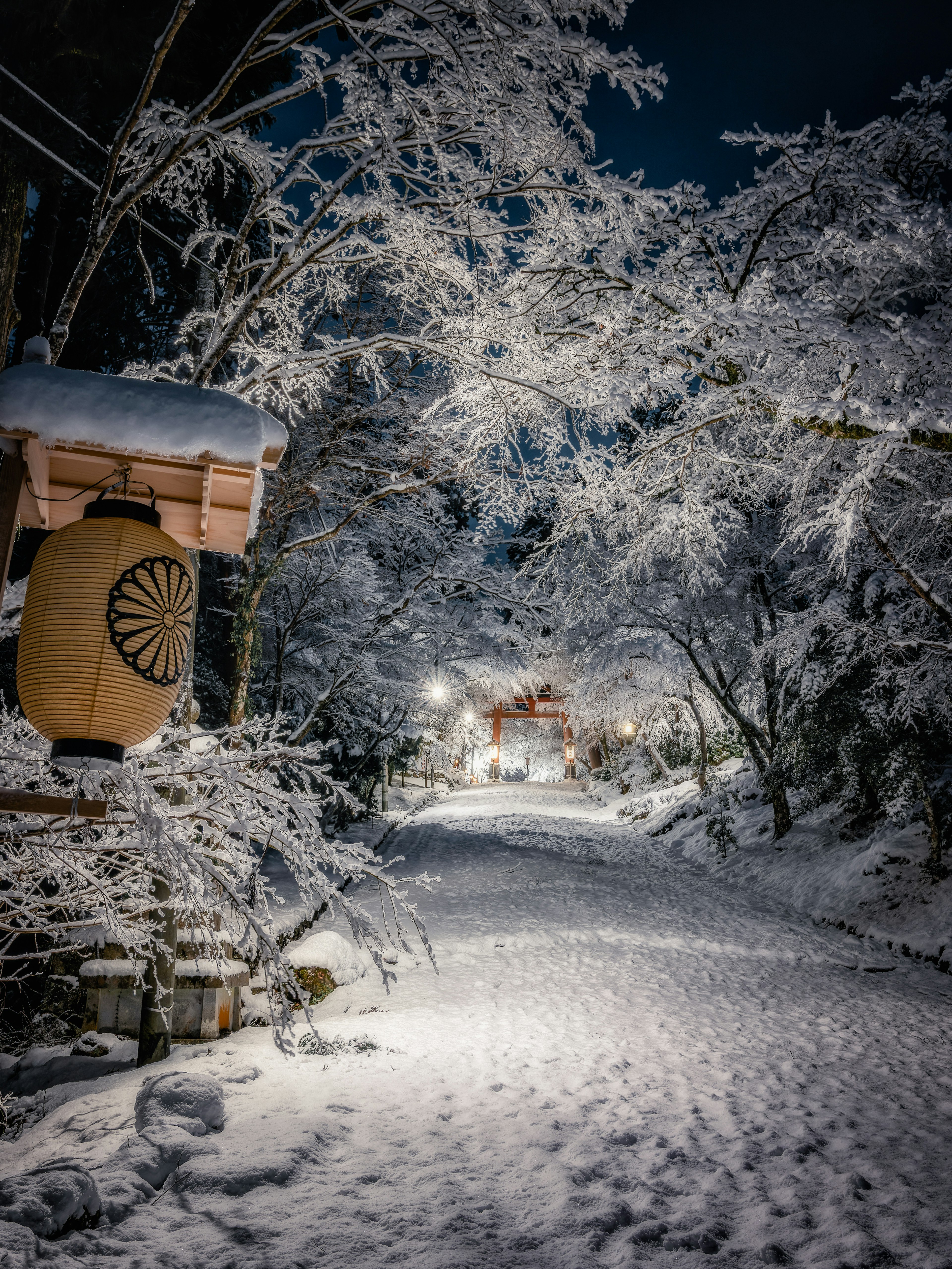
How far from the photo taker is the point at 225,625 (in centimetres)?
1186

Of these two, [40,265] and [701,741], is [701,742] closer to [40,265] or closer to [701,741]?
[701,741]

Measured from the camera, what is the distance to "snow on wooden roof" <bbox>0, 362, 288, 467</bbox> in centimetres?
220

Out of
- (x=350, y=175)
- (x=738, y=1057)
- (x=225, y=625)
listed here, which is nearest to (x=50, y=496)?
(x=350, y=175)

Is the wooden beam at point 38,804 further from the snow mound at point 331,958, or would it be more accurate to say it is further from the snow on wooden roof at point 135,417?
the snow mound at point 331,958

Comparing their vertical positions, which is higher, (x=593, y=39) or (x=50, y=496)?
(x=593, y=39)

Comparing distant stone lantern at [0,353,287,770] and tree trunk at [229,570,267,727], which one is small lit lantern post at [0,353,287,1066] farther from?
tree trunk at [229,570,267,727]

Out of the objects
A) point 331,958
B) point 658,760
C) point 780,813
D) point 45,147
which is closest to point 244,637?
point 331,958

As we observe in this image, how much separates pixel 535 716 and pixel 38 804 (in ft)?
124

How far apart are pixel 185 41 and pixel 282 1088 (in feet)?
24.3

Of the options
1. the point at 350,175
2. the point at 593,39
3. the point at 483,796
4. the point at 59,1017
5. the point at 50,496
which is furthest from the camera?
the point at 483,796

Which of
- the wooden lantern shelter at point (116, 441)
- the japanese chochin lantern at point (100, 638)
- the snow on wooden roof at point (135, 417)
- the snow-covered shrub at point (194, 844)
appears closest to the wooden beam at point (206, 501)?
the wooden lantern shelter at point (116, 441)

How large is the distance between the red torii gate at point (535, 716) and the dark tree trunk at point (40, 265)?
101 ft

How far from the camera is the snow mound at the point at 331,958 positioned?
6094mm

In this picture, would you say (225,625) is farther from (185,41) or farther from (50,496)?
(50,496)
